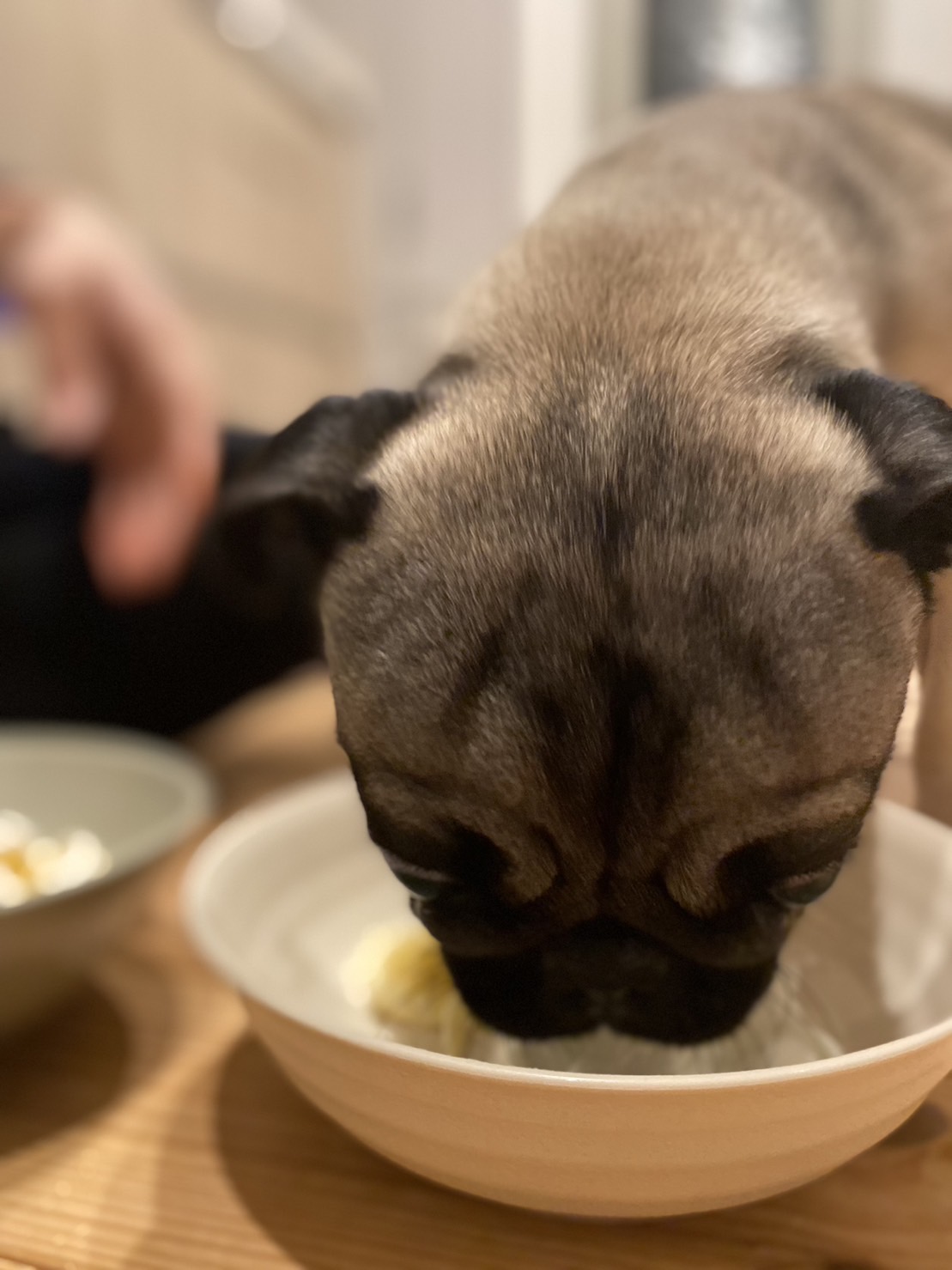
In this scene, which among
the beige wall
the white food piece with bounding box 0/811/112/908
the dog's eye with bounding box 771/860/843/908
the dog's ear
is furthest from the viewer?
the beige wall

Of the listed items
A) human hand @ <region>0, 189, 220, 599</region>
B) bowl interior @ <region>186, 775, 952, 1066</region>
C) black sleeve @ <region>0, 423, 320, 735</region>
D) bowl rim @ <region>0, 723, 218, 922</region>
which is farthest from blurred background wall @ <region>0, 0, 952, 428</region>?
bowl interior @ <region>186, 775, 952, 1066</region>

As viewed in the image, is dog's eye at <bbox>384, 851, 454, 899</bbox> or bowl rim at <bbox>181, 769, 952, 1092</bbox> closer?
bowl rim at <bbox>181, 769, 952, 1092</bbox>

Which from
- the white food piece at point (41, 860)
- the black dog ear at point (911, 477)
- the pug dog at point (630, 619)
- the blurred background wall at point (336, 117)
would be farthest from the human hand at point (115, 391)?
the black dog ear at point (911, 477)

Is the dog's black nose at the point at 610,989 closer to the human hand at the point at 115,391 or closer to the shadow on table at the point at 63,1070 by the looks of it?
the shadow on table at the point at 63,1070

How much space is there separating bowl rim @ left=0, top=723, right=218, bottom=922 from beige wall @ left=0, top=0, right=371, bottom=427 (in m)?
0.95

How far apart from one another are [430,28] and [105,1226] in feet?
13.7

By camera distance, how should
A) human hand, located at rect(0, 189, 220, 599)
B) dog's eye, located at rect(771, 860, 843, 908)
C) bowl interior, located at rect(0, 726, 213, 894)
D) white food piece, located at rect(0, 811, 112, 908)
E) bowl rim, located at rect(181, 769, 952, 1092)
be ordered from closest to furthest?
bowl rim, located at rect(181, 769, 952, 1092)
dog's eye, located at rect(771, 860, 843, 908)
white food piece, located at rect(0, 811, 112, 908)
bowl interior, located at rect(0, 726, 213, 894)
human hand, located at rect(0, 189, 220, 599)

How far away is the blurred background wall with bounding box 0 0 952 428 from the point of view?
278 cm

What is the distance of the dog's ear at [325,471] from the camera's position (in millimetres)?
803

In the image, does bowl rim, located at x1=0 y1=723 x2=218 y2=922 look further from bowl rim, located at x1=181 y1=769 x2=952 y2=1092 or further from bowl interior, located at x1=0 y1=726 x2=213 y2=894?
bowl rim, located at x1=181 y1=769 x2=952 y2=1092

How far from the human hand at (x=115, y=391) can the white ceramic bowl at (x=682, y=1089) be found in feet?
2.72

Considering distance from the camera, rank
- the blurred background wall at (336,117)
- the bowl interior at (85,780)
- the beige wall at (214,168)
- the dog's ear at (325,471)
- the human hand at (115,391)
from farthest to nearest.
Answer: the blurred background wall at (336,117)
the beige wall at (214,168)
the human hand at (115,391)
the bowl interior at (85,780)
the dog's ear at (325,471)

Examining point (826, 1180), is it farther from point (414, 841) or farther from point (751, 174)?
point (751, 174)

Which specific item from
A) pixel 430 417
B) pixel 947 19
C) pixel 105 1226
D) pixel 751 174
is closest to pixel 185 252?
pixel 947 19
